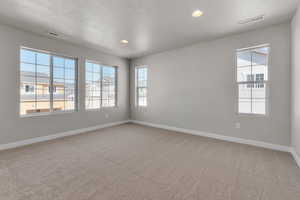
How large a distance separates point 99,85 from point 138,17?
3154 millimetres

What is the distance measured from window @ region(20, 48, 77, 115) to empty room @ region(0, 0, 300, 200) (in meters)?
0.03

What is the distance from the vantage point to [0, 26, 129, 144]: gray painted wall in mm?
3078

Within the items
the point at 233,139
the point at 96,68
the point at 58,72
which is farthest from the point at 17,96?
the point at 233,139

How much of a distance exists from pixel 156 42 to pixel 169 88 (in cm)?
163

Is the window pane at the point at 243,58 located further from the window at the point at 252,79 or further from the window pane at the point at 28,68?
the window pane at the point at 28,68

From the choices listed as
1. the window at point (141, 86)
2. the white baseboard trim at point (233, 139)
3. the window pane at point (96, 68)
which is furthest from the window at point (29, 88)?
the white baseboard trim at point (233, 139)

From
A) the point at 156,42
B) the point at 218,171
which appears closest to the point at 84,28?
the point at 156,42

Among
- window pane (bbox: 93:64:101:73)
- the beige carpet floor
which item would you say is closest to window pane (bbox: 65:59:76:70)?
window pane (bbox: 93:64:101:73)

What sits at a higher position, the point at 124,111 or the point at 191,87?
the point at 191,87

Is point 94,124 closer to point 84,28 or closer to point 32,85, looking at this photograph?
point 32,85

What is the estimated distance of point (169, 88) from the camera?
16.0 ft

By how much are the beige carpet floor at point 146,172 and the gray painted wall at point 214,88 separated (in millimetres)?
592

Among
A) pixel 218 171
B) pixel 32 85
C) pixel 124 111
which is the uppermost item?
pixel 32 85

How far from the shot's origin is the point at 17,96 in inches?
128
